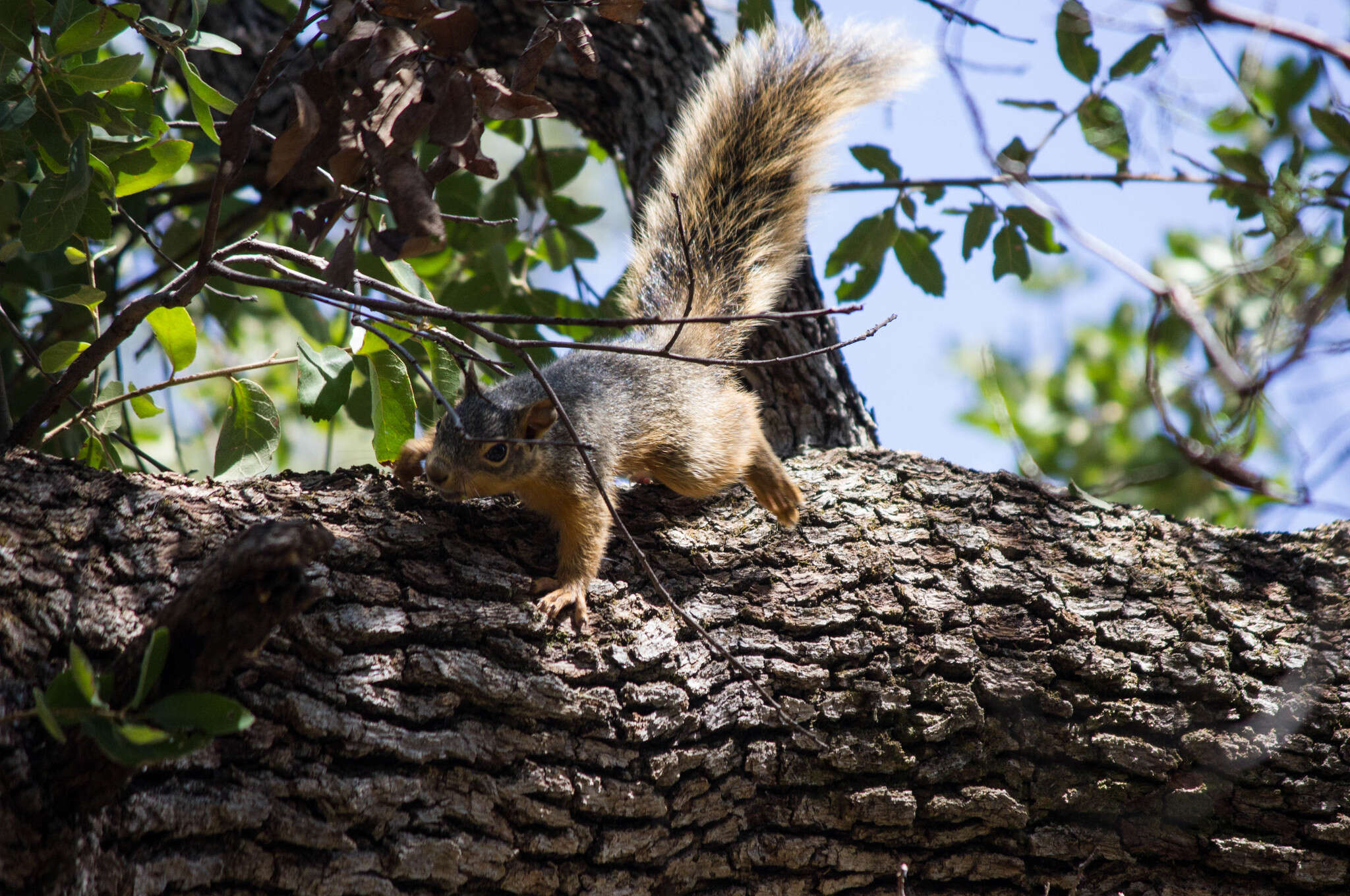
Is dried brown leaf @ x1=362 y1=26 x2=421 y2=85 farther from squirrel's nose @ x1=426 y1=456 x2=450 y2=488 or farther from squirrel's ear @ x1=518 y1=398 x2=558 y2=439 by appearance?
squirrel's ear @ x1=518 y1=398 x2=558 y2=439

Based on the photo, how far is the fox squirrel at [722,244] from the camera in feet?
9.48

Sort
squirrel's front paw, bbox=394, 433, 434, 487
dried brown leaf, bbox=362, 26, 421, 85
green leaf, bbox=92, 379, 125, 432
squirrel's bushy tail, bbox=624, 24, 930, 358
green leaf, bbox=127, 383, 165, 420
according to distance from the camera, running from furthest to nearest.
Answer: squirrel's bushy tail, bbox=624, 24, 930, 358 < squirrel's front paw, bbox=394, 433, 434, 487 < green leaf, bbox=92, 379, 125, 432 < green leaf, bbox=127, 383, 165, 420 < dried brown leaf, bbox=362, 26, 421, 85

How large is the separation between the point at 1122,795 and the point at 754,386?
5.49 ft

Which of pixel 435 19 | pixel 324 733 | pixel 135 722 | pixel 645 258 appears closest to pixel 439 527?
pixel 324 733

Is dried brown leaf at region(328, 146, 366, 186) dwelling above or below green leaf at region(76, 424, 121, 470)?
above

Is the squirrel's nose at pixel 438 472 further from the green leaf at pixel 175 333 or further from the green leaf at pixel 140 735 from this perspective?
the green leaf at pixel 140 735

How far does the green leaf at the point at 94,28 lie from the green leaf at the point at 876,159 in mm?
2008

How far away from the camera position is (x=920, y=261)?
123 inches

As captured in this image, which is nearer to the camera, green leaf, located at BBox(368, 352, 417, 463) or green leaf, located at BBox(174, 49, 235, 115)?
green leaf, located at BBox(174, 49, 235, 115)

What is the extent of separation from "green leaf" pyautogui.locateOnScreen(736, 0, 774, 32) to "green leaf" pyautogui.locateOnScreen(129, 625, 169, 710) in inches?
102

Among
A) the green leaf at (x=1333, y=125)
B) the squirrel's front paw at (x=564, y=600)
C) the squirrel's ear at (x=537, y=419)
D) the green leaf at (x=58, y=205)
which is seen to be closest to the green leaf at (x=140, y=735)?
the squirrel's front paw at (x=564, y=600)

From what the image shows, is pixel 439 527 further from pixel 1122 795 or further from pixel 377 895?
pixel 1122 795

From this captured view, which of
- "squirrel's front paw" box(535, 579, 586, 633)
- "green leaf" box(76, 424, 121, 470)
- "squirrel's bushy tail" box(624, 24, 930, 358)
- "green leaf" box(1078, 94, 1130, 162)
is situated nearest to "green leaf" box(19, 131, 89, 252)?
"green leaf" box(76, 424, 121, 470)

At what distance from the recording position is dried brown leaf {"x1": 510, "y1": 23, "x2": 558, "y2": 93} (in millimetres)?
1618
